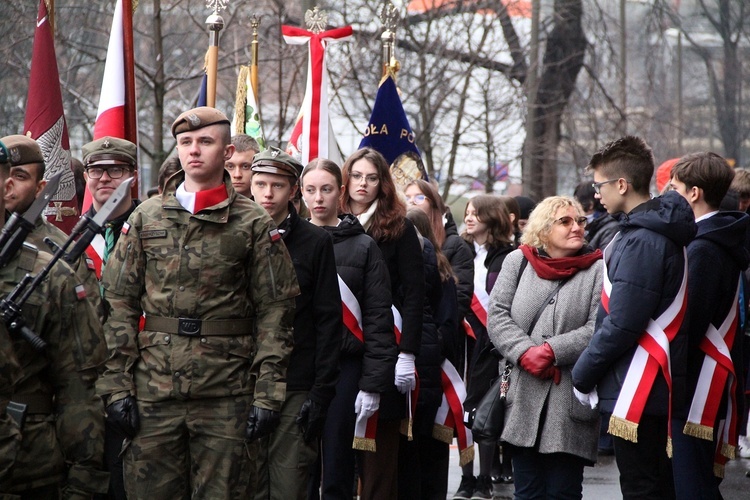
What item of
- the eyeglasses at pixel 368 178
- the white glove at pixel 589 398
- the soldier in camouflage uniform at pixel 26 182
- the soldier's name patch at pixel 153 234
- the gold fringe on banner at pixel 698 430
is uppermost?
the eyeglasses at pixel 368 178

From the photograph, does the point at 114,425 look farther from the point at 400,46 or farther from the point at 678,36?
the point at 678,36

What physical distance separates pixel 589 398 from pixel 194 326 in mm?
2185

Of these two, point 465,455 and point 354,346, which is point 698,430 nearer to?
point 465,455

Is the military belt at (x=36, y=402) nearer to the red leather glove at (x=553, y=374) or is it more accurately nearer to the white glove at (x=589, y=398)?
the white glove at (x=589, y=398)

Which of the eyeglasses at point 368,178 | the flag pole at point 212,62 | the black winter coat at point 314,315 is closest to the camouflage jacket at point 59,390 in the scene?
the black winter coat at point 314,315

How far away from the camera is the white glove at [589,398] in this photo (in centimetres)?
577

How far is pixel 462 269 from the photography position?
8.34 m

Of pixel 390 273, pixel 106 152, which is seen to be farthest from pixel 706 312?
pixel 106 152

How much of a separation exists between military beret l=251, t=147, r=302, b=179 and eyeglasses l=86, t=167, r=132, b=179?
770mm

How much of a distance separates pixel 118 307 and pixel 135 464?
2.11 feet

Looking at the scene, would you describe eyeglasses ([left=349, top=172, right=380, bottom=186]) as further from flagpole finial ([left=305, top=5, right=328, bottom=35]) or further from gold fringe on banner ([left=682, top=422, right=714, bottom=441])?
flagpole finial ([left=305, top=5, right=328, bottom=35])

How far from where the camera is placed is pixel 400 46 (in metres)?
17.0

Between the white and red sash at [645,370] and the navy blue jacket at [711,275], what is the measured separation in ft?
1.07

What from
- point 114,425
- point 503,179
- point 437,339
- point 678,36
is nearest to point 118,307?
point 114,425
